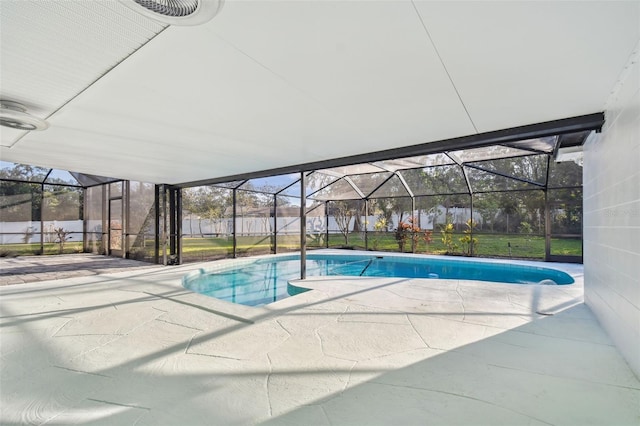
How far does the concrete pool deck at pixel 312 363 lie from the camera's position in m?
1.93

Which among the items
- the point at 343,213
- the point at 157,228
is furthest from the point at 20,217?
the point at 343,213

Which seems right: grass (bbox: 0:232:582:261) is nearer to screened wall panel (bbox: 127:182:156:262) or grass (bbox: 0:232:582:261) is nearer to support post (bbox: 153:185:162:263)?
screened wall panel (bbox: 127:182:156:262)

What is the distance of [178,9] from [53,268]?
28.6ft

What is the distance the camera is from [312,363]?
2598mm

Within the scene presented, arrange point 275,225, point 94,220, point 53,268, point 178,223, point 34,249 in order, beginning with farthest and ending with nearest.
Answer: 1. point 275,225
2. point 94,220
3. point 34,249
4. point 178,223
5. point 53,268

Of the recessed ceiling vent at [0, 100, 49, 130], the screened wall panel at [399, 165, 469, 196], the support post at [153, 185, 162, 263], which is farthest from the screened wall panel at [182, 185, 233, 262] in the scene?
the screened wall panel at [399, 165, 469, 196]

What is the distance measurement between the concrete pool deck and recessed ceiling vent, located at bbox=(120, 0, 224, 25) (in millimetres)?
2256

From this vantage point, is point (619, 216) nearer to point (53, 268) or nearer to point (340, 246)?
point (53, 268)

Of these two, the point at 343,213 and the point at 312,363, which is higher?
the point at 343,213

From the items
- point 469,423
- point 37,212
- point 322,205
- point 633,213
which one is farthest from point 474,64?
point 37,212

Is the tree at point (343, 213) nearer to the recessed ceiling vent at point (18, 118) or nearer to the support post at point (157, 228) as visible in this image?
the support post at point (157, 228)

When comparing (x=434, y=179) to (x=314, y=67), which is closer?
(x=314, y=67)

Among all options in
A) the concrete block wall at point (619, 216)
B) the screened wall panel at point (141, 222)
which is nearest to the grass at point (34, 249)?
the screened wall panel at point (141, 222)

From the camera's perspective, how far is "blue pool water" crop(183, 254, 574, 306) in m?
6.84
